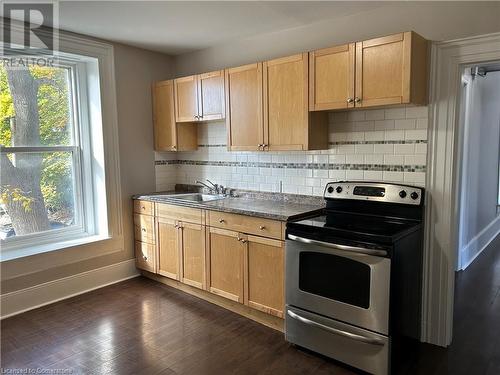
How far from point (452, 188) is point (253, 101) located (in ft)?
5.45

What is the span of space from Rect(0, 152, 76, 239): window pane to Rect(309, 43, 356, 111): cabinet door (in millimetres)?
2437

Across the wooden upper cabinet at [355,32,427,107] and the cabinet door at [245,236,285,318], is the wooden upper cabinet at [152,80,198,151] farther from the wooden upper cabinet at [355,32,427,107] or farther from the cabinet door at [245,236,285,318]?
the wooden upper cabinet at [355,32,427,107]

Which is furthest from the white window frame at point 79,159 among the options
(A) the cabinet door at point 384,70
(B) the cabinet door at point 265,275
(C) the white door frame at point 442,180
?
(C) the white door frame at point 442,180

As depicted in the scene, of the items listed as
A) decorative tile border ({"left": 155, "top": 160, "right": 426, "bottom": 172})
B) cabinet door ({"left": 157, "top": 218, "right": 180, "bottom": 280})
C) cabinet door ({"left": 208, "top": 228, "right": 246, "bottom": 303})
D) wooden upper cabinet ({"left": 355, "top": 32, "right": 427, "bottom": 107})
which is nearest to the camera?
wooden upper cabinet ({"left": 355, "top": 32, "right": 427, "bottom": 107})

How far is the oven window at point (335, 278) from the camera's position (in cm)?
229

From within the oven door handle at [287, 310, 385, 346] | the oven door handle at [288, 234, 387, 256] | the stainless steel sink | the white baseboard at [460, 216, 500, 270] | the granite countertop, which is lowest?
the white baseboard at [460, 216, 500, 270]

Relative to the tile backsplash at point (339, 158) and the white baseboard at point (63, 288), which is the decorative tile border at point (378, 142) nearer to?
the tile backsplash at point (339, 158)

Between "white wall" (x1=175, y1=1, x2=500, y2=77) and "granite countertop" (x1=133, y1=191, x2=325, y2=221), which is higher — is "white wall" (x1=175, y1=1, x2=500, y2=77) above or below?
above

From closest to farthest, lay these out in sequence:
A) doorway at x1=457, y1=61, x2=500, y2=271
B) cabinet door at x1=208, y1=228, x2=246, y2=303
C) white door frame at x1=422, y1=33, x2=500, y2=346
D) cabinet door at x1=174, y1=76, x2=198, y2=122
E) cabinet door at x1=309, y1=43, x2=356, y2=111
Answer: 1. white door frame at x1=422, y1=33, x2=500, y2=346
2. cabinet door at x1=309, y1=43, x2=356, y2=111
3. cabinet door at x1=208, y1=228, x2=246, y2=303
4. cabinet door at x1=174, y1=76, x2=198, y2=122
5. doorway at x1=457, y1=61, x2=500, y2=271

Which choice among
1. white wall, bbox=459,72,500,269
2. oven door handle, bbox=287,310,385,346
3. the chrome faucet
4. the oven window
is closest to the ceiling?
the chrome faucet

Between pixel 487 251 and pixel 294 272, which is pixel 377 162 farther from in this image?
pixel 487 251

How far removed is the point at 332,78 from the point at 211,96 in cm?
127

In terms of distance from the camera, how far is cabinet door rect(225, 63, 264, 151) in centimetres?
320

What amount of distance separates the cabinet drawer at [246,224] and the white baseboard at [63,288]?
1.36m
